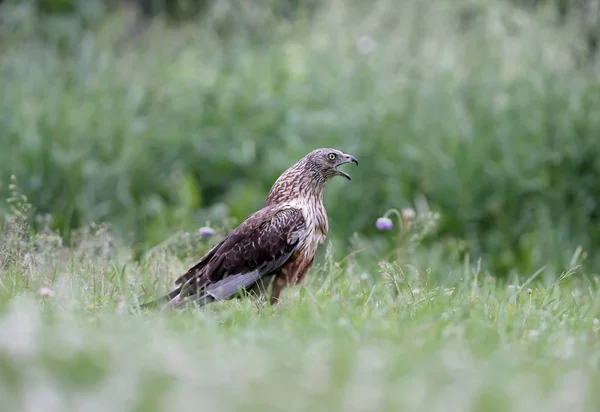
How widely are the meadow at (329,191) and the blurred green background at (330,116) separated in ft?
0.09

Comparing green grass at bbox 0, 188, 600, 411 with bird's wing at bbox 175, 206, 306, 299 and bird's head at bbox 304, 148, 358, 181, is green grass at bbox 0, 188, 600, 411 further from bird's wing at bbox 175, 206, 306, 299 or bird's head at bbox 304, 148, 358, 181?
bird's head at bbox 304, 148, 358, 181

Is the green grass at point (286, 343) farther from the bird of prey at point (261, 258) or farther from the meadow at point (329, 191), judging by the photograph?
the bird of prey at point (261, 258)

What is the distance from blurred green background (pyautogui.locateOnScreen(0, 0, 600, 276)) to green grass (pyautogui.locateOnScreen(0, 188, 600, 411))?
234 cm

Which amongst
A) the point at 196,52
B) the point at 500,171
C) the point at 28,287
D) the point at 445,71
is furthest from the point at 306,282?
the point at 196,52

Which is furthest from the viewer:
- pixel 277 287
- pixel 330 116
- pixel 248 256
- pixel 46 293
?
pixel 330 116

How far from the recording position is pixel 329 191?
880 cm

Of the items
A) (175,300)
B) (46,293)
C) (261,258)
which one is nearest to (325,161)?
(261,258)

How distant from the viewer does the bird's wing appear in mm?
5188

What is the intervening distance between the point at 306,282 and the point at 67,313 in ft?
6.45

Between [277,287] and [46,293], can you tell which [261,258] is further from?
[46,293]

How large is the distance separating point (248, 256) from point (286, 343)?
1.69 metres

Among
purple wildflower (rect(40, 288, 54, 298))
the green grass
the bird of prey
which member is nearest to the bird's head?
the bird of prey

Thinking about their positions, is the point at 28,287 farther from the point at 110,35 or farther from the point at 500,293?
the point at 110,35

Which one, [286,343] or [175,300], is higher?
[286,343]
